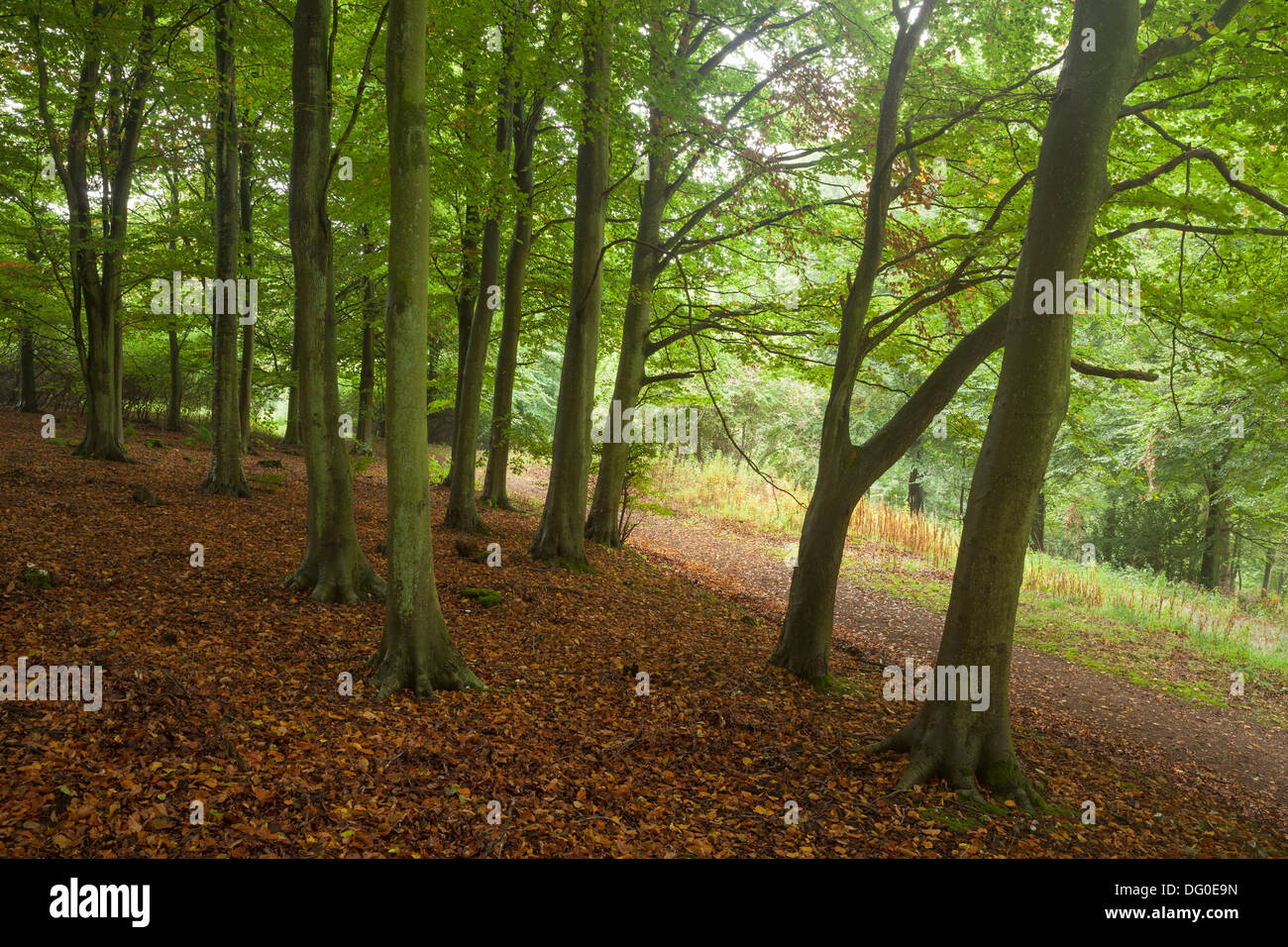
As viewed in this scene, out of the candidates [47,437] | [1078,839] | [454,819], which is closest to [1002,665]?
[1078,839]

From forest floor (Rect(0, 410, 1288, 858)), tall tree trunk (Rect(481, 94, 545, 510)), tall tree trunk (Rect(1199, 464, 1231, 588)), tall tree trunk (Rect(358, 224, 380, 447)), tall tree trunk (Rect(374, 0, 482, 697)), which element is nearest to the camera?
forest floor (Rect(0, 410, 1288, 858))

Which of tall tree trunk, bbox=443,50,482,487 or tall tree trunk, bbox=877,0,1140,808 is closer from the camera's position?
tall tree trunk, bbox=877,0,1140,808

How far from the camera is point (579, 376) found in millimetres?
9766

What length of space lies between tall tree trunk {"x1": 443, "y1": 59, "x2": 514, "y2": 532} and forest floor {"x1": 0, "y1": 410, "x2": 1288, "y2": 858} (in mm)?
2105

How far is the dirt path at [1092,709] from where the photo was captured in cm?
657

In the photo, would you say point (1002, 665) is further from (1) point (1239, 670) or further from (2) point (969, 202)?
(1) point (1239, 670)

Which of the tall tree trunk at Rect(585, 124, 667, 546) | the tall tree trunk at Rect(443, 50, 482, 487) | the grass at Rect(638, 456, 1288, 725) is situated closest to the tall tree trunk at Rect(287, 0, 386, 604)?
the tall tree trunk at Rect(443, 50, 482, 487)

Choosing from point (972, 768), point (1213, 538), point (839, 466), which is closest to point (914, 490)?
point (1213, 538)

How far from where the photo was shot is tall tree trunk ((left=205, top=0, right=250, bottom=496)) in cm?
1060

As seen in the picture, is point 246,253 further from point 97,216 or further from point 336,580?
point 336,580

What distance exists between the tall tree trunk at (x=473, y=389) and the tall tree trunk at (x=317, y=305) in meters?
4.11

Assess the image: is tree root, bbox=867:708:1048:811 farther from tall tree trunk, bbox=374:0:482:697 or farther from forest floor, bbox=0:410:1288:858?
tall tree trunk, bbox=374:0:482:697
